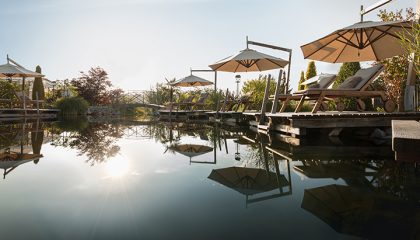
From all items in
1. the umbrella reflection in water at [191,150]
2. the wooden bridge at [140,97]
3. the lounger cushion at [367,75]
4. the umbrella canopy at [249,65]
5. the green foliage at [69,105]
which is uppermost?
the umbrella canopy at [249,65]

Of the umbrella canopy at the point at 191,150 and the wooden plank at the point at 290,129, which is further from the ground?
the wooden plank at the point at 290,129

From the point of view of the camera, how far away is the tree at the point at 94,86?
2297 cm

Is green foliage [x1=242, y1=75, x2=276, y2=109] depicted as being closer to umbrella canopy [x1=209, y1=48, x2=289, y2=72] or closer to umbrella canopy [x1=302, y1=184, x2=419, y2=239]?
umbrella canopy [x1=209, y1=48, x2=289, y2=72]

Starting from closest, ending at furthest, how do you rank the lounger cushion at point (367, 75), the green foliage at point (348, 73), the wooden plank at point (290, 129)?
the wooden plank at point (290, 129), the lounger cushion at point (367, 75), the green foliage at point (348, 73)

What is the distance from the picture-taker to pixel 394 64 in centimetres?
906

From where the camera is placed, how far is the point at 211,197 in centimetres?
227

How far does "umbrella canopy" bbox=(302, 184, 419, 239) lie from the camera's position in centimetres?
158

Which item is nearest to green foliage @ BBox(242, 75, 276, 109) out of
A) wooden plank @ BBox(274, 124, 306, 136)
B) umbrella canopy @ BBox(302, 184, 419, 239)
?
wooden plank @ BBox(274, 124, 306, 136)

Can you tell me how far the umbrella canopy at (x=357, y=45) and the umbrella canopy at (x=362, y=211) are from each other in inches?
205

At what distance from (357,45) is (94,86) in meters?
20.4

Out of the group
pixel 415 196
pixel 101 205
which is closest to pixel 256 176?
pixel 415 196

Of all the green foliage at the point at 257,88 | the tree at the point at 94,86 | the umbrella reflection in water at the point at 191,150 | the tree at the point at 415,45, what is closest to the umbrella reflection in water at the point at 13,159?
the umbrella reflection in water at the point at 191,150

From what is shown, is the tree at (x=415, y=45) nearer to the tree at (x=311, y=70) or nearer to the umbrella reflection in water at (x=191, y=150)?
the umbrella reflection in water at (x=191, y=150)

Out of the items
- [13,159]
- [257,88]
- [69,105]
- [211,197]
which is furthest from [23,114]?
[211,197]
